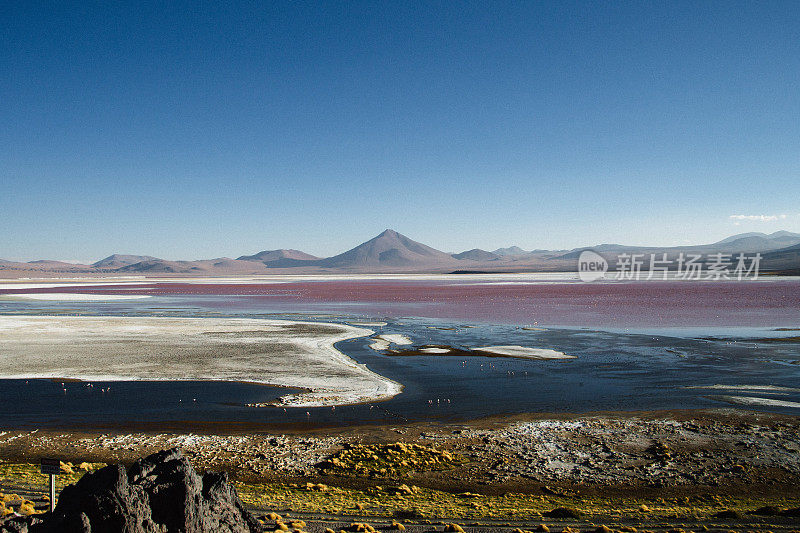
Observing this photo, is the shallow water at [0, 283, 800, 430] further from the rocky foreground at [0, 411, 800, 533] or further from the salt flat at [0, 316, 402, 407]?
the rocky foreground at [0, 411, 800, 533]

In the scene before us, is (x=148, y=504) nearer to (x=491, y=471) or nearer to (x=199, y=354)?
(x=491, y=471)

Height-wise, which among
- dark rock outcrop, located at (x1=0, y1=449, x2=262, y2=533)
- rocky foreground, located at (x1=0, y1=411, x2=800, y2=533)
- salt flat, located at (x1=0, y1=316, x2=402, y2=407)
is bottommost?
rocky foreground, located at (x1=0, y1=411, x2=800, y2=533)

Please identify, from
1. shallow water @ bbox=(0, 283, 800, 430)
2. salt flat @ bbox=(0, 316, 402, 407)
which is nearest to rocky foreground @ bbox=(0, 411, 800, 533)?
shallow water @ bbox=(0, 283, 800, 430)

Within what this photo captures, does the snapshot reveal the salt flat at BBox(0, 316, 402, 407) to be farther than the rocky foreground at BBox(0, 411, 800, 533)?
Yes

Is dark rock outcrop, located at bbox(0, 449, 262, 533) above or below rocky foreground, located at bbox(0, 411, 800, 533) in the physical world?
above

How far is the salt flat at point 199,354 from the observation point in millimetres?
17438

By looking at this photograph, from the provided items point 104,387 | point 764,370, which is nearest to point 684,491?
point 764,370

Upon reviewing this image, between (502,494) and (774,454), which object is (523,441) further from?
(774,454)

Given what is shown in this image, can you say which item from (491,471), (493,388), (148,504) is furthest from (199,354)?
(148,504)

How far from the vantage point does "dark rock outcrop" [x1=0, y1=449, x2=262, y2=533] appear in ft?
19.0

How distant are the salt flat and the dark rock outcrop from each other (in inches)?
319

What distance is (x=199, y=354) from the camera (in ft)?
73.3

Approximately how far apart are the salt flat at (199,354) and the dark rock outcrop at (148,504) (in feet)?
26.6

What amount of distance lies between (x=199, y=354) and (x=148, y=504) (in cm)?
1713
